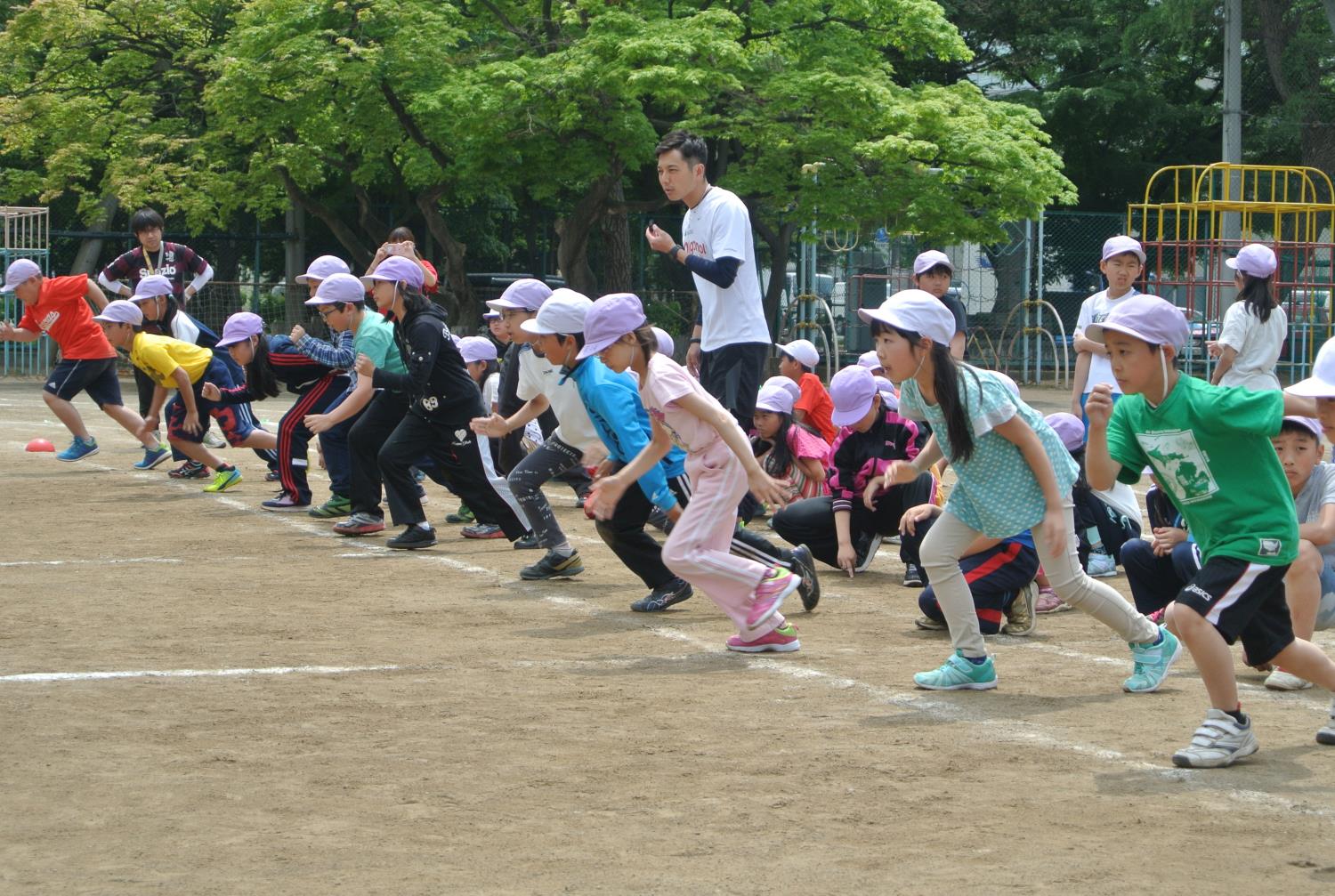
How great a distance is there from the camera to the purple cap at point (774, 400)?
10.4 meters

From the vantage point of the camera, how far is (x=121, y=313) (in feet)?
45.7

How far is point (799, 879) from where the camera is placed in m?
4.23

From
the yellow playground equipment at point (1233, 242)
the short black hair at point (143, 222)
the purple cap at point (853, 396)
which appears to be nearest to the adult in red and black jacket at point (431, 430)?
the purple cap at point (853, 396)

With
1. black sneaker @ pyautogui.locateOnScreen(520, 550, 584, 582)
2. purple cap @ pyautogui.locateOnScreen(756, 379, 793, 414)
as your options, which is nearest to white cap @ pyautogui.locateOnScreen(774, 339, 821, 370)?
purple cap @ pyautogui.locateOnScreen(756, 379, 793, 414)

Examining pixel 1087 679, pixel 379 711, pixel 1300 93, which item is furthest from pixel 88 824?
pixel 1300 93

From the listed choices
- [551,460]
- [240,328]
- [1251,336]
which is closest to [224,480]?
[240,328]

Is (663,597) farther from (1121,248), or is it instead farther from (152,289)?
(152,289)

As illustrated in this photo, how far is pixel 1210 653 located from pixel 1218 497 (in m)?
0.48

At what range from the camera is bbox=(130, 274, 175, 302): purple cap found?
1450 cm

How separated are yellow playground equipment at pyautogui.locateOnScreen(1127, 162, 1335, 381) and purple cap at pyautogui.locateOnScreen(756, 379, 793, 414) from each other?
645 centimetres

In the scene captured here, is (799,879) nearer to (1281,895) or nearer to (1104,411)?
(1281,895)

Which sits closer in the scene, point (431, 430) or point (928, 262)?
point (431, 430)

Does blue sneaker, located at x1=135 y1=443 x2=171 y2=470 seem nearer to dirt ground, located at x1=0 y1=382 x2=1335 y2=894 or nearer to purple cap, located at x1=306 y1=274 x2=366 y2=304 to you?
purple cap, located at x1=306 y1=274 x2=366 y2=304

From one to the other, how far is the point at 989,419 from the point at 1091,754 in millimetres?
1306
